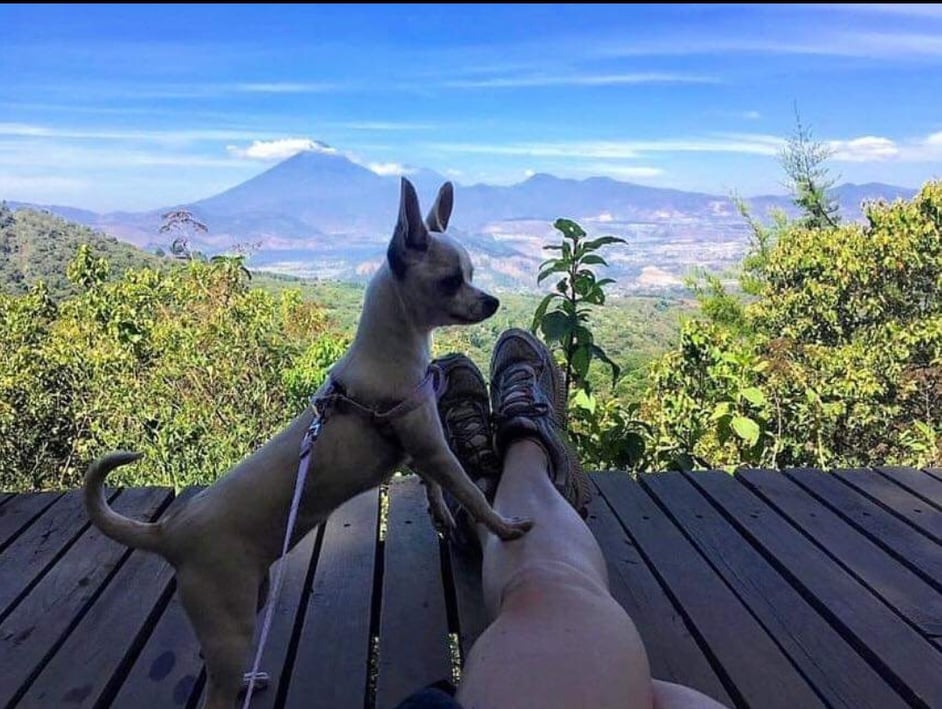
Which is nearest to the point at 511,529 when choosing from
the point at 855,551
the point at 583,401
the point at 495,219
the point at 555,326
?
the point at 855,551

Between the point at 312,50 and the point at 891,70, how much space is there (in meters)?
4.27

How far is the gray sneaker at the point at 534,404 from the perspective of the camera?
68.2 inches

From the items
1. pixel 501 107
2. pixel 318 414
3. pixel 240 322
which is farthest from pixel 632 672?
pixel 501 107

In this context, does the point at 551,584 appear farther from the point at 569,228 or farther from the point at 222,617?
the point at 569,228

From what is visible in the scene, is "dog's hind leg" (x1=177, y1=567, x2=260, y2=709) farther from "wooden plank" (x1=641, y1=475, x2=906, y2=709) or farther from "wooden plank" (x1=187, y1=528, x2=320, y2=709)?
"wooden plank" (x1=641, y1=475, x2=906, y2=709)

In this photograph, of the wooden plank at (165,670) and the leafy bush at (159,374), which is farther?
the leafy bush at (159,374)

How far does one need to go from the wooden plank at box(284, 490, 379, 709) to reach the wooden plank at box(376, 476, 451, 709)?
0.03 metres

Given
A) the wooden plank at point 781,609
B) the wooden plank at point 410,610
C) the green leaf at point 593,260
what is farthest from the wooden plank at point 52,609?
the green leaf at point 593,260

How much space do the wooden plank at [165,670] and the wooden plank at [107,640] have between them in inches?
0.8

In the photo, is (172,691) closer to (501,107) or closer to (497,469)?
(497,469)

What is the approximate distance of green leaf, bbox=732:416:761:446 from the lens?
9.55 feet

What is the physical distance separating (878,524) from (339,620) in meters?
1.26

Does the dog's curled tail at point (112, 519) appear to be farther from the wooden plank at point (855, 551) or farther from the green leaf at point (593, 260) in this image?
the green leaf at point (593, 260)

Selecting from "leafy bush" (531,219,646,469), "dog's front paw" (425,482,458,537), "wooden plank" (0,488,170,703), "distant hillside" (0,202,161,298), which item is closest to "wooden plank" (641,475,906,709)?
"dog's front paw" (425,482,458,537)
